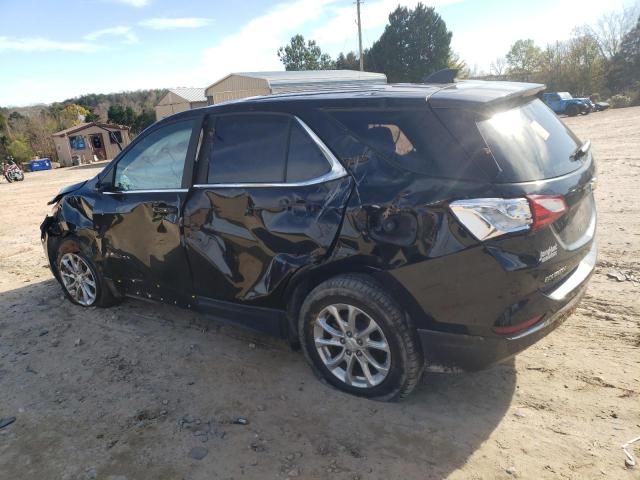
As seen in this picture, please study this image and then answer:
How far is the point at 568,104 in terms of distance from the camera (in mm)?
30781

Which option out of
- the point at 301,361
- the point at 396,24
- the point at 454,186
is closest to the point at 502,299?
the point at 454,186

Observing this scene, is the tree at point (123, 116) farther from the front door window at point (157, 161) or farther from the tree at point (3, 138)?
the front door window at point (157, 161)

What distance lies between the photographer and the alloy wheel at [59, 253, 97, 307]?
4.45 meters

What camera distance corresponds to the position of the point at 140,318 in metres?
4.36

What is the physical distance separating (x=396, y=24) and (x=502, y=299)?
4999cm

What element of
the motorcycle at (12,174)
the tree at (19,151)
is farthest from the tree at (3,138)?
the motorcycle at (12,174)

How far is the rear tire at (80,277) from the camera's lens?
14.3 ft

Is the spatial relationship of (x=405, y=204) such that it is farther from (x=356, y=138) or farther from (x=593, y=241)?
(x=593, y=241)

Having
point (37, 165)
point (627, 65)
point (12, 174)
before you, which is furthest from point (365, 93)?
point (627, 65)

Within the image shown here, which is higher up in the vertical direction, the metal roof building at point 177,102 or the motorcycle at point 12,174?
the metal roof building at point 177,102

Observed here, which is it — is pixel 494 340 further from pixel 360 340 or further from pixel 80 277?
pixel 80 277

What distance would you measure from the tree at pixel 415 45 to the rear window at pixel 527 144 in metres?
45.2

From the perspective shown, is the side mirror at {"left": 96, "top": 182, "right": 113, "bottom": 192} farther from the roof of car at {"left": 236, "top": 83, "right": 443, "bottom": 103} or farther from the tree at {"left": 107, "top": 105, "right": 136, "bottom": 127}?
the tree at {"left": 107, "top": 105, "right": 136, "bottom": 127}

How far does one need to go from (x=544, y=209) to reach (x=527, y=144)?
0.41m
